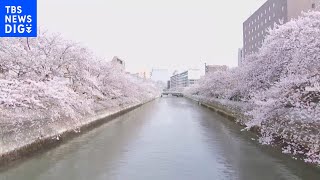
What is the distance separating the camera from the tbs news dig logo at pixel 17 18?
45.0ft

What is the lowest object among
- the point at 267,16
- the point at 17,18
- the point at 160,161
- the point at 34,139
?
the point at 160,161

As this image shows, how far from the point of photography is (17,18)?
13859 mm

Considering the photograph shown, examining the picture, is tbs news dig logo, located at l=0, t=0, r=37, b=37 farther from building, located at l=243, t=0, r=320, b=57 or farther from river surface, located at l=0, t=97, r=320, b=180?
building, located at l=243, t=0, r=320, b=57

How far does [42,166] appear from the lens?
52.3 feet

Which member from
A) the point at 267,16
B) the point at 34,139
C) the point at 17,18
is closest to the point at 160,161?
the point at 34,139

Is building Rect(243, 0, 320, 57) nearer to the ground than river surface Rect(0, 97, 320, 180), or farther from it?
farther from it

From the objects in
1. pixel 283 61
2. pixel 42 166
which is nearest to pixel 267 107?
pixel 283 61

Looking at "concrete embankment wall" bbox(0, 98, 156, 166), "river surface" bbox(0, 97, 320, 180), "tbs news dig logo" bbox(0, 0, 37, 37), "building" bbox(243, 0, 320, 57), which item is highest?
"building" bbox(243, 0, 320, 57)

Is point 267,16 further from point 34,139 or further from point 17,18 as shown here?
point 17,18

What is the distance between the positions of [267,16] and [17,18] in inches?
2770

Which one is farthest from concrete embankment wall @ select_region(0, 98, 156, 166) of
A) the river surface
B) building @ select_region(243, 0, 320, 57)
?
building @ select_region(243, 0, 320, 57)

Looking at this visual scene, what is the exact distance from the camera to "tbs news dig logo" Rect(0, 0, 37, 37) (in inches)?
540

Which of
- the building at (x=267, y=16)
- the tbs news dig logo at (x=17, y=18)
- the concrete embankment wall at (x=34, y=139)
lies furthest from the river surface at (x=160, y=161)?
the building at (x=267, y=16)

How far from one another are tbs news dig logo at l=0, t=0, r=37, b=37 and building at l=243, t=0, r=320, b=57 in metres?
48.1
